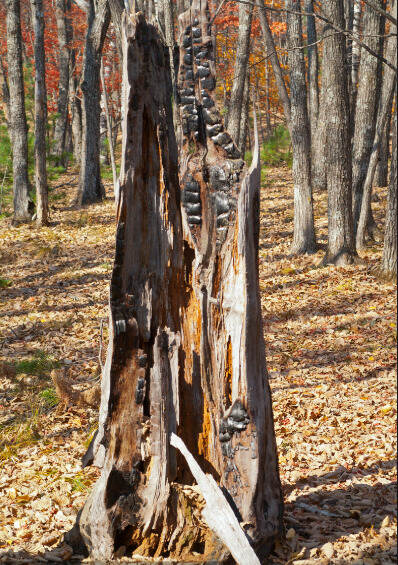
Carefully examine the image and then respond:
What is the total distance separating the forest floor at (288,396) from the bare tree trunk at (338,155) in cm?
52

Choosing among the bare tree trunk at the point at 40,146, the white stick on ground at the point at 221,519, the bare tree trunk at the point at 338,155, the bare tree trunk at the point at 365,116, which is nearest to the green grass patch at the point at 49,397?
the white stick on ground at the point at 221,519

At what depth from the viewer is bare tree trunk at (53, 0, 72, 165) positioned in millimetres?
21003

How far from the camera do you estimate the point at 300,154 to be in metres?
10.6

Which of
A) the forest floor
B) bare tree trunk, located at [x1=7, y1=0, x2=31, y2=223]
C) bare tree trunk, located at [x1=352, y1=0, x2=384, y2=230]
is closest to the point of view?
the forest floor

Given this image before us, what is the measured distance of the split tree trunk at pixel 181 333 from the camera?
333 cm

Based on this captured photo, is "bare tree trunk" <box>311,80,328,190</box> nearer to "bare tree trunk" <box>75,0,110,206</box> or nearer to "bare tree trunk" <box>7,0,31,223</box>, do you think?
"bare tree trunk" <box>75,0,110,206</box>

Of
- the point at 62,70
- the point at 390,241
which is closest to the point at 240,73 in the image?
the point at 390,241

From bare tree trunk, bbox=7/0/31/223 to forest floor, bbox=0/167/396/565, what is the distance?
9.34ft

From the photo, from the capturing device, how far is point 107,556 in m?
3.58

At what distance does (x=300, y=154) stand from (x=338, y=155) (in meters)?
1.18

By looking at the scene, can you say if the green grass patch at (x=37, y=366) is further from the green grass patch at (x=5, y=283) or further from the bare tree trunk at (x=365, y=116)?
the bare tree trunk at (x=365, y=116)

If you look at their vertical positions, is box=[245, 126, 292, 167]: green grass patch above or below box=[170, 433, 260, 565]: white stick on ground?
above

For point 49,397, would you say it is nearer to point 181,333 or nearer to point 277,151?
point 181,333

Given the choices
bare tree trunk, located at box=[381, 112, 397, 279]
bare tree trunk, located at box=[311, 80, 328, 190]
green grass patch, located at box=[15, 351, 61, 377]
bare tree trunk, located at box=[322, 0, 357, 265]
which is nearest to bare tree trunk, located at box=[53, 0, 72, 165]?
bare tree trunk, located at box=[311, 80, 328, 190]
